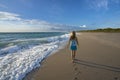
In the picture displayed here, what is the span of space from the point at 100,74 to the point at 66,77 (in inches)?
56.6

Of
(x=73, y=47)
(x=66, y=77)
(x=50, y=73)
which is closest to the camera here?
(x=66, y=77)

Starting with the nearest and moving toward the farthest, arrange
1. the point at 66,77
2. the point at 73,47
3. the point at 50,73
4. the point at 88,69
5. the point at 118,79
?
the point at 118,79 → the point at 66,77 → the point at 50,73 → the point at 88,69 → the point at 73,47

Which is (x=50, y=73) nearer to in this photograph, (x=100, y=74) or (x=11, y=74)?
(x=11, y=74)

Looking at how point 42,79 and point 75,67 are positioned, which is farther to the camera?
point 75,67

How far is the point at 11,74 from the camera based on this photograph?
5648mm

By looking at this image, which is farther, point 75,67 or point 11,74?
point 75,67

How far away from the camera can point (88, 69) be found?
5.98 m

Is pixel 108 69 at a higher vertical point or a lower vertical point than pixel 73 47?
lower

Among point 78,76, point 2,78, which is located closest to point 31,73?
point 2,78

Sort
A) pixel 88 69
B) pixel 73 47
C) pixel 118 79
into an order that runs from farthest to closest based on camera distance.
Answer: pixel 73 47 → pixel 88 69 → pixel 118 79

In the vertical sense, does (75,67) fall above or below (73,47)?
below

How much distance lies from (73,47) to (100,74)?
9.61ft

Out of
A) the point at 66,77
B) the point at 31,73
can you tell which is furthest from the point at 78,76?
the point at 31,73

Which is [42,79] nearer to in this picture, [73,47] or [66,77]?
[66,77]
